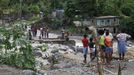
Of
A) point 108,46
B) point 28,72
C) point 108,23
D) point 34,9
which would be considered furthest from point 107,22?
point 34,9

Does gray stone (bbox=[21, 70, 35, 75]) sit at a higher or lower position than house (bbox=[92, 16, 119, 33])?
higher

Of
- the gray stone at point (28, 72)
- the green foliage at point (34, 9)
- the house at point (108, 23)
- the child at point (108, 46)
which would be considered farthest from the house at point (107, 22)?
the green foliage at point (34, 9)

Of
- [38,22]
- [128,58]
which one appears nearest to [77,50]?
[128,58]

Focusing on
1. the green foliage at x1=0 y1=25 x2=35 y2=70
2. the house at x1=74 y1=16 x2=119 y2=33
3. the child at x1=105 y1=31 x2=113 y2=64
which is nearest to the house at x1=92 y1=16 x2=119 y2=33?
the house at x1=74 y1=16 x2=119 y2=33

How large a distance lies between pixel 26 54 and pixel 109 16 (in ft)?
92.2

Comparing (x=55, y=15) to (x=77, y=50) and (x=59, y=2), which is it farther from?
(x=77, y=50)

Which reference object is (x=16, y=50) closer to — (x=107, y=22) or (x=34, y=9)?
Result: (x=107, y=22)

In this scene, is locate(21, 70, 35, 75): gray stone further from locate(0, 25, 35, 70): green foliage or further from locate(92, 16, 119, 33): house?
locate(92, 16, 119, 33): house

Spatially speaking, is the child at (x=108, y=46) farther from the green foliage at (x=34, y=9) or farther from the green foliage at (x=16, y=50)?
the green foliage at (x=34, y=9)

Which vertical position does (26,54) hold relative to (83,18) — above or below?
above

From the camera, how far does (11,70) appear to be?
1611cm

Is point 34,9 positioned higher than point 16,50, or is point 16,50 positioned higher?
point 16,50

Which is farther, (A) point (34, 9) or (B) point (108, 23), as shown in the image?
(A) point (34, 9)

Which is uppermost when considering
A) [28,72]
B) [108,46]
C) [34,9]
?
[108,46]
